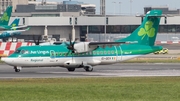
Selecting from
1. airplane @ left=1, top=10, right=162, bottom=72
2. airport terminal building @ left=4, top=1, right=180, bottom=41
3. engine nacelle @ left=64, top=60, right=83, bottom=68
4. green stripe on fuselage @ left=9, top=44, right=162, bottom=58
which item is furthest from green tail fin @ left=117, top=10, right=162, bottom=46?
airport terminal building @ left=4, top=1, right=180, bottom=41

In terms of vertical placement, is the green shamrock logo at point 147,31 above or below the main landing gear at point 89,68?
above

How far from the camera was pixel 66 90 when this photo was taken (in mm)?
33531

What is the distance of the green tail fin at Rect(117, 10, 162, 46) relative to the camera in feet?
179

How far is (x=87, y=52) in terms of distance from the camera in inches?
2076

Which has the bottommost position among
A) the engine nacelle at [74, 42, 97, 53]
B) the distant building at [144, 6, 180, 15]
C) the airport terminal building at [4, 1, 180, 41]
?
the airport terminal building at [4, 1, 180, 41]

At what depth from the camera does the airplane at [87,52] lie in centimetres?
5006

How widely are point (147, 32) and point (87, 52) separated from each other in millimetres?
→ 5922

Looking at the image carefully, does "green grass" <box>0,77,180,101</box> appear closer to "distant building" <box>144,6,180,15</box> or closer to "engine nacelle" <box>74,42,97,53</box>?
"engine nacelle" <box>74,42,97,53</box>

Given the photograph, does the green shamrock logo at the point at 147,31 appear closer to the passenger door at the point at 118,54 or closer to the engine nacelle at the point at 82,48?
the passenger door at the point at 118,54

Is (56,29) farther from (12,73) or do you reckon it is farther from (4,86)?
(4,86)

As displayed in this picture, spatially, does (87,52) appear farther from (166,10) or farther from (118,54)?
(166,10)

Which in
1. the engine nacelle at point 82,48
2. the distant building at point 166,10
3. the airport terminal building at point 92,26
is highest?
the distant building at point 166,10

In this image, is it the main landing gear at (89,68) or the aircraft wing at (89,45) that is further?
the main landing gear at (89,68)

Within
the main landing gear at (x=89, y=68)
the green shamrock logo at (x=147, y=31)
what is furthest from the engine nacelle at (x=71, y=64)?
the green shamrock logo at (x=147, y=31)
